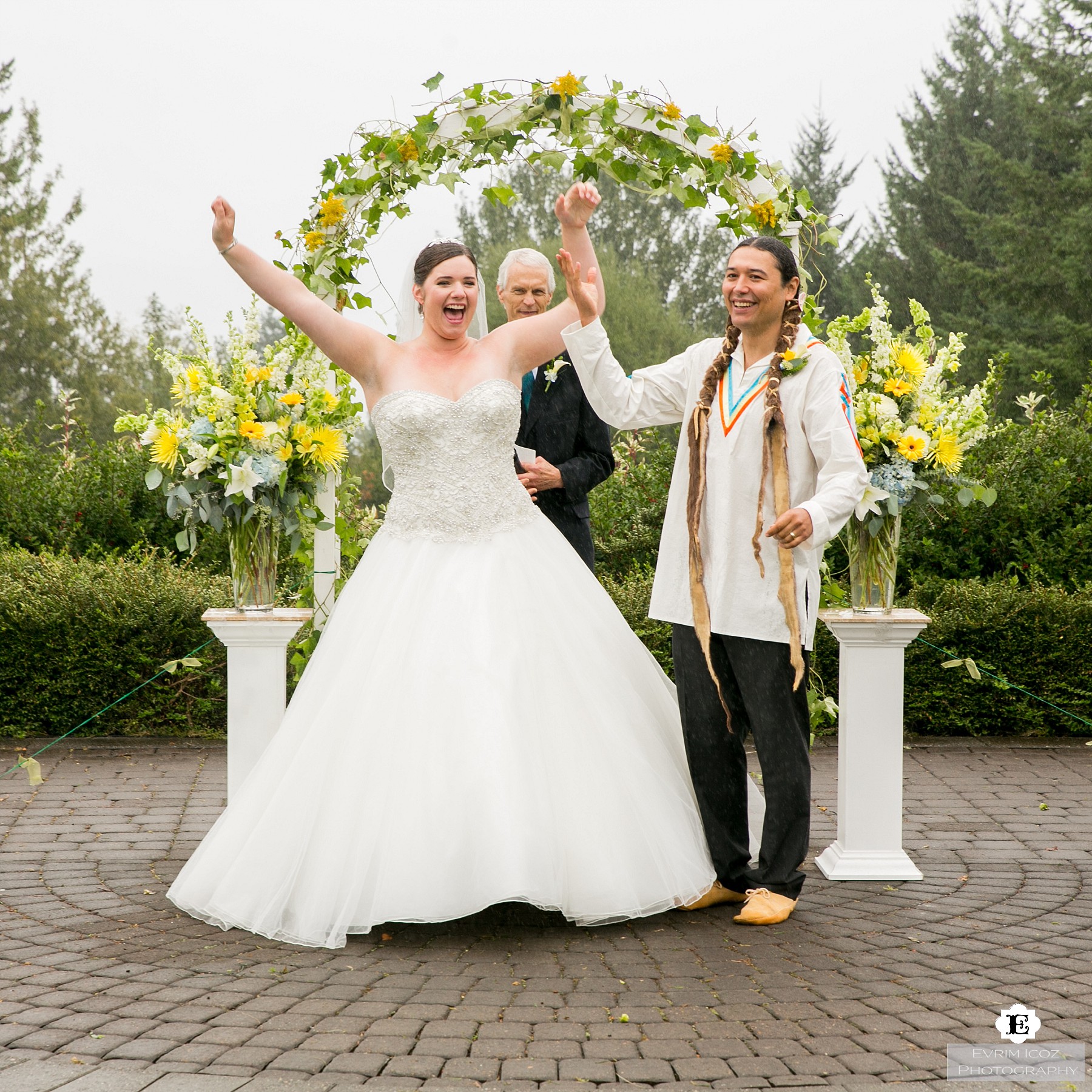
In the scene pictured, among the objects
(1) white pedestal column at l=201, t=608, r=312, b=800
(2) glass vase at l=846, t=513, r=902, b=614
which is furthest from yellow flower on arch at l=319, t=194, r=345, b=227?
(2) glass vase at l=846, t=513, r=902, b=614

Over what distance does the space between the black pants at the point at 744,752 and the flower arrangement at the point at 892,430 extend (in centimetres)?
75

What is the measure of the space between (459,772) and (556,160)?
8.10ft

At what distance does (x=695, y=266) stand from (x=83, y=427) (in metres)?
30.7

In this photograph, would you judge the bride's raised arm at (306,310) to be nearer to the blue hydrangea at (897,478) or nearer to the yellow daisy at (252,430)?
the yellow daisy at (252,430)

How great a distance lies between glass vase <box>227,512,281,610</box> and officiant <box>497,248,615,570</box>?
1120 mm

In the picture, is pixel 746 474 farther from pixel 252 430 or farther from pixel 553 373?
pixel 252 430

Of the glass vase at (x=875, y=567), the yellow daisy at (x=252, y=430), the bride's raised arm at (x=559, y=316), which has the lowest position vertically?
the glass vase at (x=875, y=567)

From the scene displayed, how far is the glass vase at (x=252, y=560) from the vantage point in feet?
16.1

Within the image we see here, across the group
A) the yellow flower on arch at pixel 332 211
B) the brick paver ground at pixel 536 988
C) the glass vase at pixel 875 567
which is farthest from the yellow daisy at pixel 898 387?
the yellow flower on arch at pixel 332 211

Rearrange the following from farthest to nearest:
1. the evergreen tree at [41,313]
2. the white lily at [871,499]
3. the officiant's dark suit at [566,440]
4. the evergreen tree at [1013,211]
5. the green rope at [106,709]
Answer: the evergreen tree at [41,313] → the evergreen tree at [1013,211] → the green rope at [106,709] → the officiant's dark suit at [566,440] → the white lily at [871,499]

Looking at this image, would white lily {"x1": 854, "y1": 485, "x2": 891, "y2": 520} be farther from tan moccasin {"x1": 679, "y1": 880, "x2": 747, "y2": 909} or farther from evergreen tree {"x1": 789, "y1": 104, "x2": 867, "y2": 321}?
evergreen tree {"x1": 789, "y1": 104, "x2": 867, "y2": 321}

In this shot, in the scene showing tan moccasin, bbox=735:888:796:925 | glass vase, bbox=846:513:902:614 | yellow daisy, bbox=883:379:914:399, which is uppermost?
yellow daisy, bbox=883:379:914:399

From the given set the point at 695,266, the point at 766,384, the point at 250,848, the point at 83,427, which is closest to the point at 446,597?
the point at 250,848

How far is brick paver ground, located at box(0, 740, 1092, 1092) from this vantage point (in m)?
2.93
